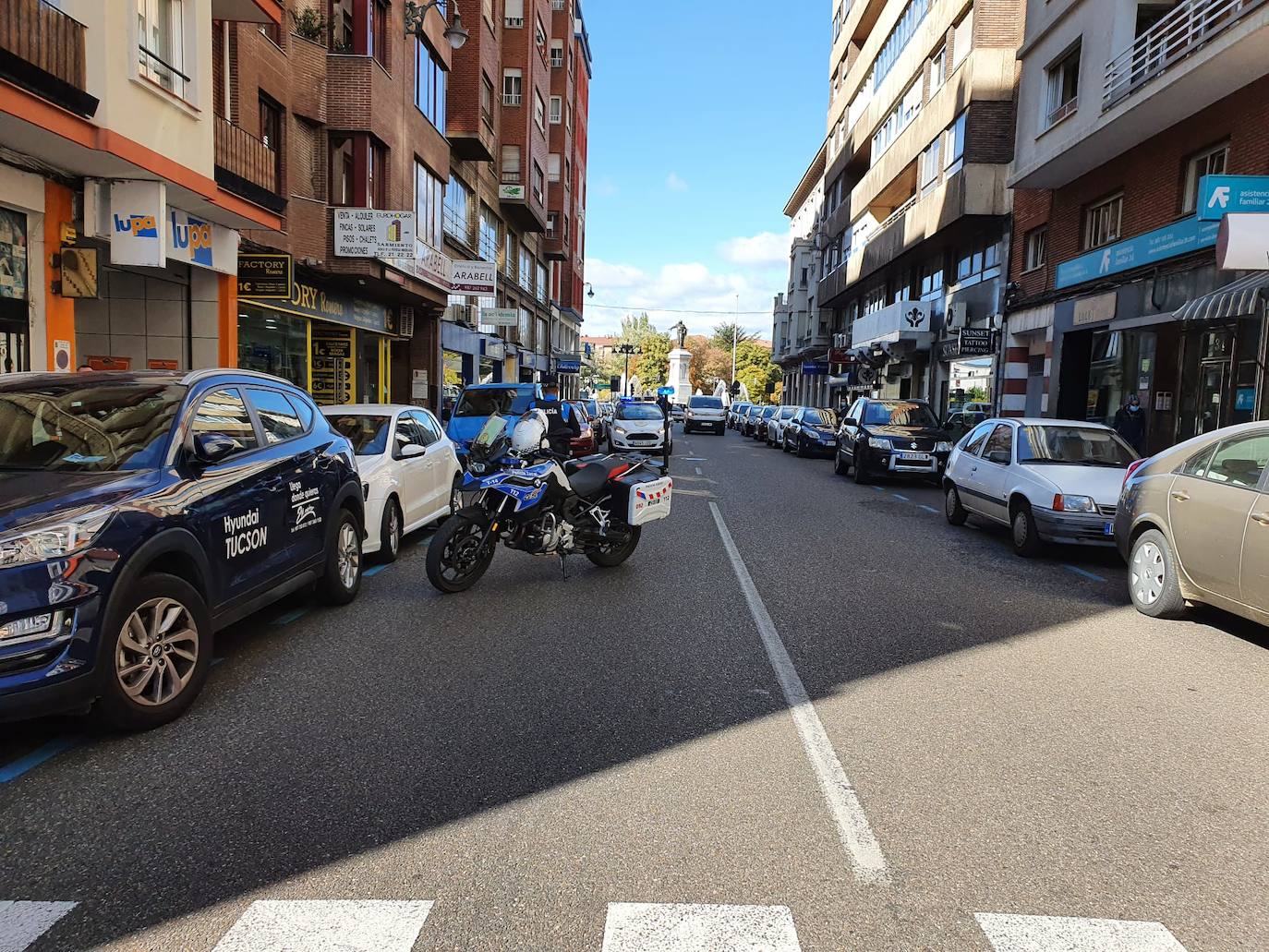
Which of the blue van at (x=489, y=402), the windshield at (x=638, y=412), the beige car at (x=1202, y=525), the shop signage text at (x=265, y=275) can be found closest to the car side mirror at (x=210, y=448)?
the beige car at (x=1202, y=525)

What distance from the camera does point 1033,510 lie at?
9766 millimetres

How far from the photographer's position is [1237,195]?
11984 mm

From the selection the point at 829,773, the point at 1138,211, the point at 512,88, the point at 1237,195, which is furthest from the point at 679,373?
the point at 829,773

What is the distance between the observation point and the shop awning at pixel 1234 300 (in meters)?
13.1

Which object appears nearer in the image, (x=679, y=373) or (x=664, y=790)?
(x=664, y=790)

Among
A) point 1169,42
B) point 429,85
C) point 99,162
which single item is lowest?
point 99,162

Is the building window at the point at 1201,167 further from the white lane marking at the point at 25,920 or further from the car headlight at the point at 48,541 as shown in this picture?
the white lane marking at the point at 25,920

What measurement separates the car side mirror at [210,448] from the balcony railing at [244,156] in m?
10.4

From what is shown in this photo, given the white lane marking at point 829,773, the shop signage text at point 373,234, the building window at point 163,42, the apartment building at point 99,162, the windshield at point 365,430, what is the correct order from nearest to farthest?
1. the white lane marking at point 829,773
2. the windshield at point 365,430
3. the apartment building at point 99,162
4. the building window at point 163,42
5. the shop signage text at point 373,234

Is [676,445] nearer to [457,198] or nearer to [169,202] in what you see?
[457,198]

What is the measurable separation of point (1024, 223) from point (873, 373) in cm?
1428

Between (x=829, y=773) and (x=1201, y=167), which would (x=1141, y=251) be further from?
(x=829, y=773)

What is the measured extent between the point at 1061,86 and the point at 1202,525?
712 inches

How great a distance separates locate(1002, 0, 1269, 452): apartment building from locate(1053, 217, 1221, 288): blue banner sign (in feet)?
0.11
